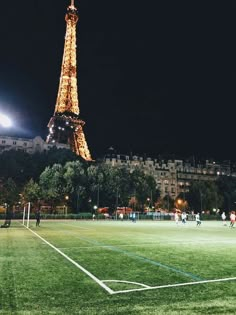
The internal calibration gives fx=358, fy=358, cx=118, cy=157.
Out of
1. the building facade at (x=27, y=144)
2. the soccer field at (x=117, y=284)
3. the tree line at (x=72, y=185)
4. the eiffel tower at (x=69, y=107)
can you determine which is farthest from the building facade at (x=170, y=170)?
the soccer field at (x=117, y=284)

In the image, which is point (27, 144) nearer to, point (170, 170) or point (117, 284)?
point (170, 170)

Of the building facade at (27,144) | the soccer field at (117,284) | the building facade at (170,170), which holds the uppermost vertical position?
the building facade at (27,144)

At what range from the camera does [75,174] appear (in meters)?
77.1

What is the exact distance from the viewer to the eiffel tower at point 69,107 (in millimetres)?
116312

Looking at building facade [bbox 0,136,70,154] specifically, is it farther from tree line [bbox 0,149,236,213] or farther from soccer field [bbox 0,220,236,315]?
soccer field [bbox 0,220,236,315]

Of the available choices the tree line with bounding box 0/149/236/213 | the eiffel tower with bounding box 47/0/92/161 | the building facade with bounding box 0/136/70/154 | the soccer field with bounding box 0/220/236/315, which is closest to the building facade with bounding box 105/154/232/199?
the building facade with bounding box 0/136/70/154

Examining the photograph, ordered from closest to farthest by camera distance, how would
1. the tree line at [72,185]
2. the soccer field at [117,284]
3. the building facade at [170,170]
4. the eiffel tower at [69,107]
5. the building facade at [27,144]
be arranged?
1. the soccer field at [117,284]
2. the tree line at [72,185]
3. the eiffel tower at [69,107]
4. the building facade at [27,144]
5. the building facade at [170,170]

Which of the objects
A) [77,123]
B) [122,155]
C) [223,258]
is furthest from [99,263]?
[122,155]

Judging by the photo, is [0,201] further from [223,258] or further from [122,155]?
[122,155]

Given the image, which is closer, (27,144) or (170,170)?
(27,144)

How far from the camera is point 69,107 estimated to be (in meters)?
118

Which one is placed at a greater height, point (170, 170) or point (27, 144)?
point (27, 144)

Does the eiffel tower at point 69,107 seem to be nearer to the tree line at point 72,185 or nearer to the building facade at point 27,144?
the building facade at point 27,144

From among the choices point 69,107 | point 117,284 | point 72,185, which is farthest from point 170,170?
Result: point 117,284
